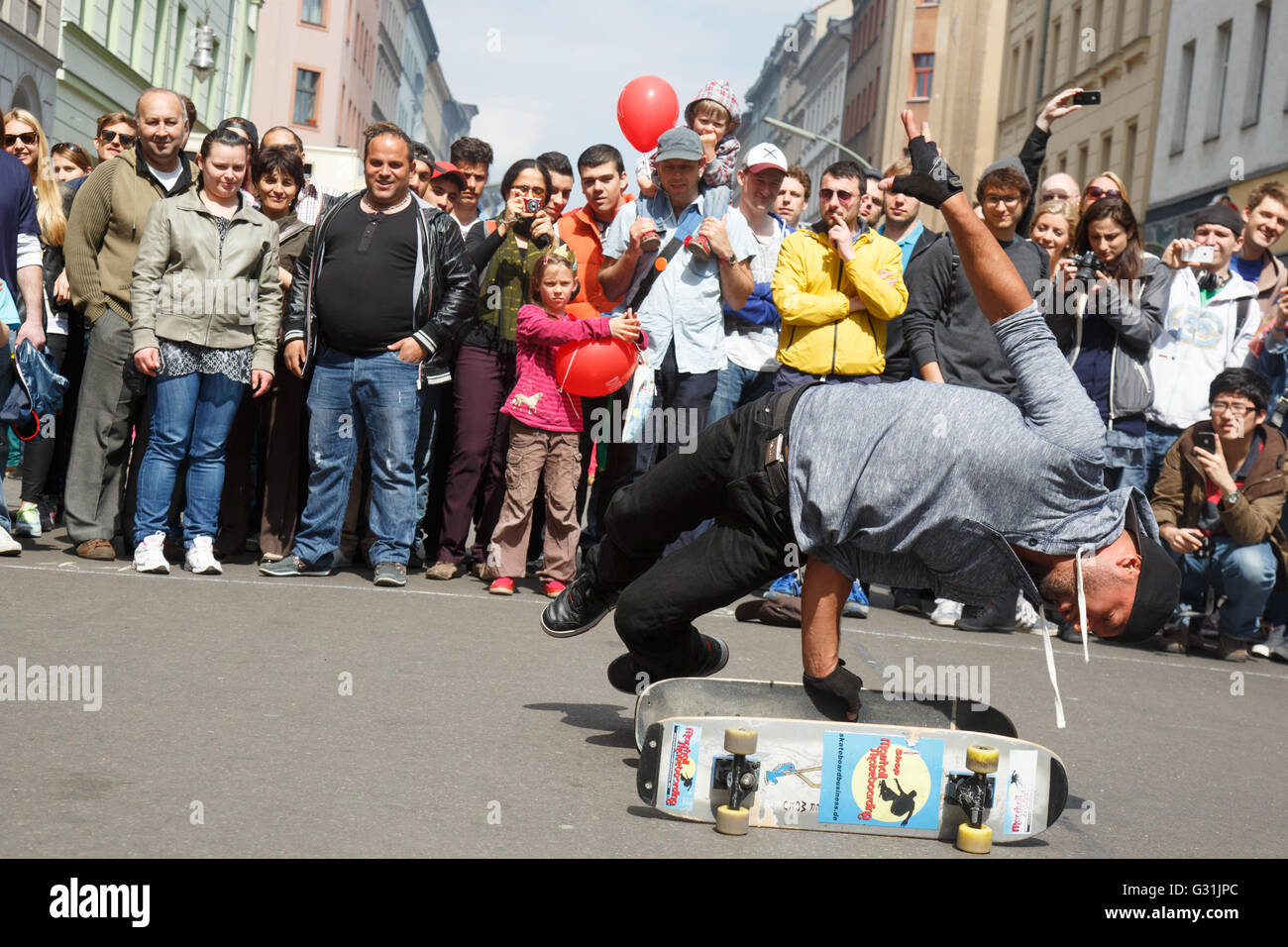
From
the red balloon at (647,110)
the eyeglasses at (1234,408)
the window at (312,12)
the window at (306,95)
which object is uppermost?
the window at (312,12)

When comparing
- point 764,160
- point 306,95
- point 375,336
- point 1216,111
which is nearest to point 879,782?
point 375,336

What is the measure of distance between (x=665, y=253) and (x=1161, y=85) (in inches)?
923

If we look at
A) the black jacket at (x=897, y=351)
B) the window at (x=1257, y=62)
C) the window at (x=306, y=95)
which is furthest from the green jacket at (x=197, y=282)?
the window at (x=306, y=95)

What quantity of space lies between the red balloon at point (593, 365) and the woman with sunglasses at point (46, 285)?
299cm

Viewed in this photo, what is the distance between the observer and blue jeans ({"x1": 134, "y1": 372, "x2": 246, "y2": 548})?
7996 mm

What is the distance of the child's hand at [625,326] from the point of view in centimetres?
820

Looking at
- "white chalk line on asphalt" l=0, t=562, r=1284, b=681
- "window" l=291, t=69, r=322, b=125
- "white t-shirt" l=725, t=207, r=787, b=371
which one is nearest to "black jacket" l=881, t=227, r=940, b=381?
"white t-shirt" l=725, t=207, r=787, b=371

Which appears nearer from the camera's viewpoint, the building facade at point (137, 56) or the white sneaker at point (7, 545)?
the white sneaker at point (7, 545)

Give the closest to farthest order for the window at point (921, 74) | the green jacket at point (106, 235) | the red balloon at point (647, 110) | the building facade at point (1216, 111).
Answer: the green jacket at point (106, 235)
the red balloon at point (647, 110)
the building facade at point (1216, 111)
the window at point (921, 74)

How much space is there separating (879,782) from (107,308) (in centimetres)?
581

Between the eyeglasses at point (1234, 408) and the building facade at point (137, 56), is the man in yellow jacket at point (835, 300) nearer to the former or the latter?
the eyeglasses at point (1234, 408)

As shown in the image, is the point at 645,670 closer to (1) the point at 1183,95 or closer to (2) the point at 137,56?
(1) the point at 1183,95
